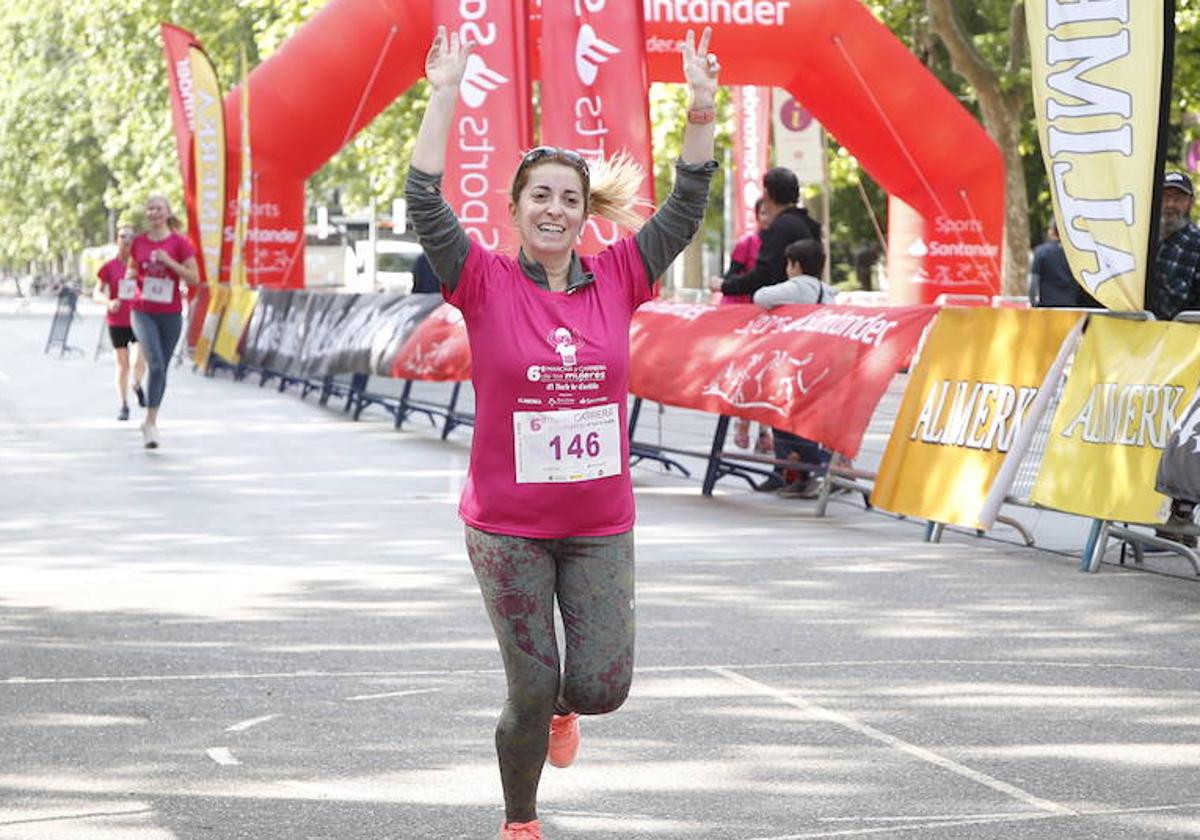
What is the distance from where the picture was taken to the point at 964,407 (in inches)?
465

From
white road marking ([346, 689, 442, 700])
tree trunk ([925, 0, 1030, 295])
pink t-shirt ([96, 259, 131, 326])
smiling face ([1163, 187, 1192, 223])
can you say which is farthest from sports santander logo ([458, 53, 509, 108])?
tree trunk ([925, 0, 1030, 295])

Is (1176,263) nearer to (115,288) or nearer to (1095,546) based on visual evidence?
(1095,546)

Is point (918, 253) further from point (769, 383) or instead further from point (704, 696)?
point (704, 696)

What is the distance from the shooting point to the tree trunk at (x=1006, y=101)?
104 feet

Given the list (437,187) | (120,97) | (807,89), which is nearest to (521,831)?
(437,187)

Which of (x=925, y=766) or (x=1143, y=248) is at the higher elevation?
(x=1143, y=248)

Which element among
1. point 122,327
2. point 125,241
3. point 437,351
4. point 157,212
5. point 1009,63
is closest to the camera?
point 157,212

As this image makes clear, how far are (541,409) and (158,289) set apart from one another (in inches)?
503

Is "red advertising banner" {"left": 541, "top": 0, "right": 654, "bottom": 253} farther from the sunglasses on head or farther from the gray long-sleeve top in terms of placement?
the sunglasses on head

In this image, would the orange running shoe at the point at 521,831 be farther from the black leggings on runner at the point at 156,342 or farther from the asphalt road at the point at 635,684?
the black leggings on runner at the point at 156,342

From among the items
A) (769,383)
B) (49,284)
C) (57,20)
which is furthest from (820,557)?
(49,284)

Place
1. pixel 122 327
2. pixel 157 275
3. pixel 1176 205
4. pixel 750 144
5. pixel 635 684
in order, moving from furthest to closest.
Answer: pixel 750 144
pixel 122 327
pixel 157 275
pixel 1176 205
pixel 635 684

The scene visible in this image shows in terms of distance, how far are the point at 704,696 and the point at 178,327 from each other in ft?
36.2

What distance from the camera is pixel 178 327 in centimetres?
1811
